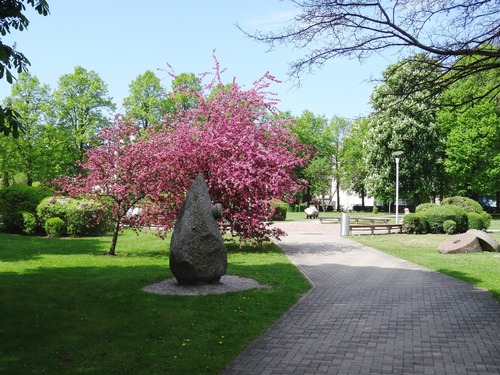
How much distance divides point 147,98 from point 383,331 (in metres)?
39.4

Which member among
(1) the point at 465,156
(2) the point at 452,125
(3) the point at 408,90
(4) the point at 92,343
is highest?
(2) the point at 452,125

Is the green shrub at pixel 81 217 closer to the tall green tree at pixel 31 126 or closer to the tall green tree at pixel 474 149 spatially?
the tall green tree at pixel 31 126

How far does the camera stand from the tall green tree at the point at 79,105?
129 ft

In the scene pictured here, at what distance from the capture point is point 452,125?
4250cm

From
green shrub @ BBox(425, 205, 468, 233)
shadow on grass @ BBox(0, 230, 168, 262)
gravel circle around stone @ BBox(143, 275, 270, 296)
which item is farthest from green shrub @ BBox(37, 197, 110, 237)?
green shrub @ BBox(425, 205, 468, 233)

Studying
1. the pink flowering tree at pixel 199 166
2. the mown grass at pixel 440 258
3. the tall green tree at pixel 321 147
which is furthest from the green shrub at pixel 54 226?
the tall green tree at pixel 321 147

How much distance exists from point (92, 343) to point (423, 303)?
5977 mm

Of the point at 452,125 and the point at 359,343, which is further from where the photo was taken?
the point at 452,125

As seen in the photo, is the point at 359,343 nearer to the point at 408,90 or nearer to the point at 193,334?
the point at 193,334

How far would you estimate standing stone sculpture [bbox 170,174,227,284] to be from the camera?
912 cm

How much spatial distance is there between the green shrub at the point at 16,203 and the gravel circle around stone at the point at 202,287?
13043 millimetres

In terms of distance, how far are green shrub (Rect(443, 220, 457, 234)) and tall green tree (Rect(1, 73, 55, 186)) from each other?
29519mm

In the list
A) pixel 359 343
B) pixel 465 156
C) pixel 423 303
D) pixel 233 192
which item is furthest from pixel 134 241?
pixel 465 156

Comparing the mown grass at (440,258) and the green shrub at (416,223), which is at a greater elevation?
the green shrub at (416,223)
